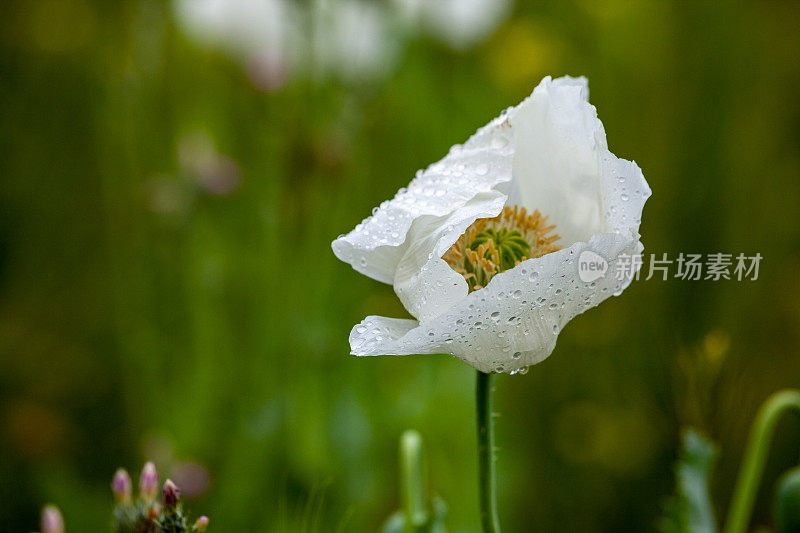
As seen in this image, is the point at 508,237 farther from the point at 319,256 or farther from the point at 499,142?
the point at 319,256

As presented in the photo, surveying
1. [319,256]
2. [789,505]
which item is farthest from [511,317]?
[319,256]

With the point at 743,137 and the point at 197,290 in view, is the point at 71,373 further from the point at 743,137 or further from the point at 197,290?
the point at 743,137

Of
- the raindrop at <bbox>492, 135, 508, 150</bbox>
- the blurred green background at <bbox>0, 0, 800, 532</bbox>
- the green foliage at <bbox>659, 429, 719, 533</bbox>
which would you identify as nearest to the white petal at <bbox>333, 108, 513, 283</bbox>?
the raindrop at <bbox>492, 135, 508, 150</bbox>

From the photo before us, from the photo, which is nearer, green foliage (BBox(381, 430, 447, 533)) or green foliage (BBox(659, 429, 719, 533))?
green foliage (BBox(381, 430, 447, 533))

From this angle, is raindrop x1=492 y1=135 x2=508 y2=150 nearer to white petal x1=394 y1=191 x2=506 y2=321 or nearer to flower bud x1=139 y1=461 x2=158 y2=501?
white petal x1=394 y1=191 x2=506 y2=321

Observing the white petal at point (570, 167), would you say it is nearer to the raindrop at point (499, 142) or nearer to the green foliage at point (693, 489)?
the raindrop at point (499, 142)

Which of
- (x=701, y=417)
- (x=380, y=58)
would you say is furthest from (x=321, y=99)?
(x=701, y=417)
